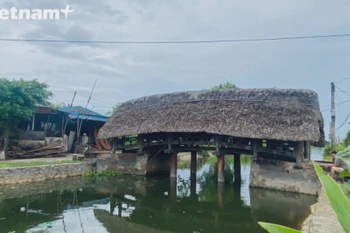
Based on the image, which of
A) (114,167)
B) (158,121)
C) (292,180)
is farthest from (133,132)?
(292,180)

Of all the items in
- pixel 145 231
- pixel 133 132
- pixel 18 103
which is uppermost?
pixel 18 103

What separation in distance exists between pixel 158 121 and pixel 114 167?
336 cm

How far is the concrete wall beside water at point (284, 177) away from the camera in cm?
952

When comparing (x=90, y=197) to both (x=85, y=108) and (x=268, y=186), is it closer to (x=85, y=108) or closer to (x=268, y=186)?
(x=268, y=186)

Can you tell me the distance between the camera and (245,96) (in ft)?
38.1

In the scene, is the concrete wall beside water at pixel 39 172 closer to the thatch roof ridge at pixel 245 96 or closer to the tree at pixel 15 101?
the tree at pixel 15 101

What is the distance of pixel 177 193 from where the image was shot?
1009 cm

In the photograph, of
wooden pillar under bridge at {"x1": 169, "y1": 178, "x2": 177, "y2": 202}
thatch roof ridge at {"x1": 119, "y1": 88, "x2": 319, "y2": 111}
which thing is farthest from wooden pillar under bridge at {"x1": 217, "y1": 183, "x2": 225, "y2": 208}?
thatch roof ridge at {"x1": 119, "y1": 88, "x2": 319, "y2": 111}

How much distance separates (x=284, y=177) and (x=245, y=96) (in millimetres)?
3303

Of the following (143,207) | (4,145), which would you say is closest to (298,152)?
(143,207)

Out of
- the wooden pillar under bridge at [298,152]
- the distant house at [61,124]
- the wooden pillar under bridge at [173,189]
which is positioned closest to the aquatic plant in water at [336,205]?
the wooden pillar under bridge at [173,189]

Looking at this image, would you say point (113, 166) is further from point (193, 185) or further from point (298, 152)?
point (298, 152)

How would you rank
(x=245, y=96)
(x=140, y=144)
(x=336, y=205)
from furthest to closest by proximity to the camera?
(x=140, y=144) → (x=245, y=96) → (x=336, y=205)

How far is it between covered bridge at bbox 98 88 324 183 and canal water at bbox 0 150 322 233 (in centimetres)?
163
